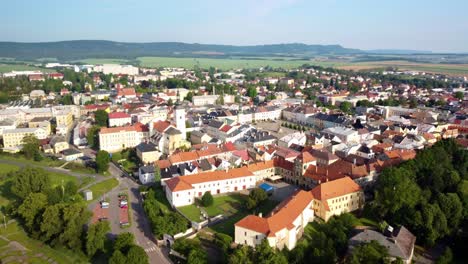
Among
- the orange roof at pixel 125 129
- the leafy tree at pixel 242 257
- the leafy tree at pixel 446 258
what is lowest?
the leafy tree at pixel 446 258

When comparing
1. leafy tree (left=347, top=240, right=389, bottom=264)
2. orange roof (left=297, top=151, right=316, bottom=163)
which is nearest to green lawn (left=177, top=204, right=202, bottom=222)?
orange roof (left=297, top=151, right=316, bottom=163)

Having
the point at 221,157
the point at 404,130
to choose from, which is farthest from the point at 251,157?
the point at 404,130

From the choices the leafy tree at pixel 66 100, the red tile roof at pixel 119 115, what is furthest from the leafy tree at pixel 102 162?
the leafy tree at pixel 66 100

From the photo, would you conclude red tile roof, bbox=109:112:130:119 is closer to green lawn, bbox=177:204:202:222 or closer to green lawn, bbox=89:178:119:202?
green lawn, bbox=89:178:119:202

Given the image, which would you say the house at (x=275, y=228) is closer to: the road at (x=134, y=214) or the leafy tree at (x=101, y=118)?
the road at (x=134, y=214)

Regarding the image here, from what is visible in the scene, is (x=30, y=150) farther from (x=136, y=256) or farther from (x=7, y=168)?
(x=136, y=256)

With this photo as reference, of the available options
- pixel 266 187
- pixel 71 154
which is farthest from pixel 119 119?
pixel 266 187
